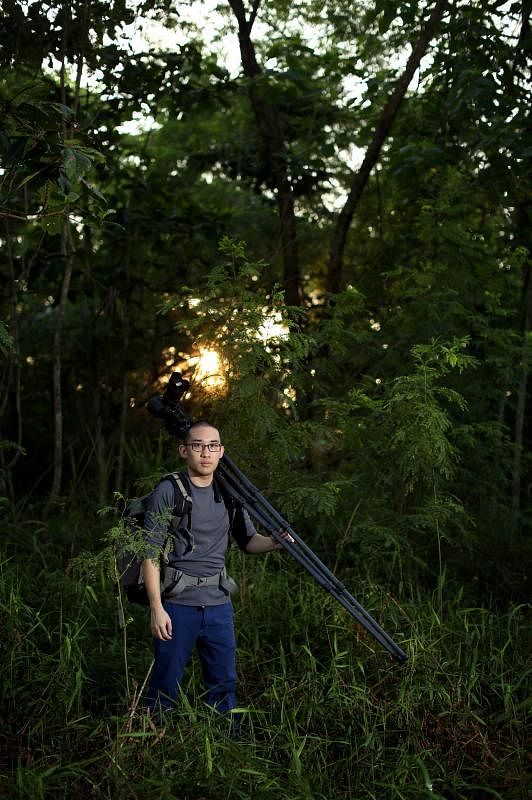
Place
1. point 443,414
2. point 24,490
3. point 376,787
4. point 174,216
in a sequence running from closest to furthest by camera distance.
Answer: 1. point 376,787
2. point 443,414
3. point 174,216
4. point 24,490

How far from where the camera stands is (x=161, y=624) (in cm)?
382

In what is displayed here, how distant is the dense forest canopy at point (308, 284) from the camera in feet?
16.3

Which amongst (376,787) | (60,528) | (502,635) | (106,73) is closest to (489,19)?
(106,73)

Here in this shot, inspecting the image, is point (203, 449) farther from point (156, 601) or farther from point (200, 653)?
point (200, 653)

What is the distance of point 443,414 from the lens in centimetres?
492

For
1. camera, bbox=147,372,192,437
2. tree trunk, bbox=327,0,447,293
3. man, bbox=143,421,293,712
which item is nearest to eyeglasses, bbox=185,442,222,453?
man, bbox=143,421,293,712

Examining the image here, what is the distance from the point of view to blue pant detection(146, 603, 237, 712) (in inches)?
158

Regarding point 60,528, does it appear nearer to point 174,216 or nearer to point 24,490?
point 24,490

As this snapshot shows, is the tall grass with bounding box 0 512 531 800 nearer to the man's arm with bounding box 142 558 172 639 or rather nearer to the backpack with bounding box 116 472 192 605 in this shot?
the man's arm with bounding box 142 558 172 639

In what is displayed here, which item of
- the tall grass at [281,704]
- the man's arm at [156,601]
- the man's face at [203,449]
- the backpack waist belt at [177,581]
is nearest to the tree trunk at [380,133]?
the tall grass at [281,704]

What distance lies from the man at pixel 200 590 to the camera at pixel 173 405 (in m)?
0.09

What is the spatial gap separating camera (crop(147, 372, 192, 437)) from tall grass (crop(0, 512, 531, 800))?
121cm

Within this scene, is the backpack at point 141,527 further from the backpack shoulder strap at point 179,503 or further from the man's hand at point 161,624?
the man's hand at point 161,624

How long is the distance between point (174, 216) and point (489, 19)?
2970 millimetres
